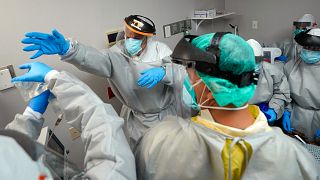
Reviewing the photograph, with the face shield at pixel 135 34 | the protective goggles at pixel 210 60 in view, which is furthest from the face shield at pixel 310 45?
the protective goggles at pixel 210 60

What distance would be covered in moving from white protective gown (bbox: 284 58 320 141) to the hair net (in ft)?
4.63

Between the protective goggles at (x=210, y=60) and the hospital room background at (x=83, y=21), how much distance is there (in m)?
1.09

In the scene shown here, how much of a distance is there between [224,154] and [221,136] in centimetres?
5

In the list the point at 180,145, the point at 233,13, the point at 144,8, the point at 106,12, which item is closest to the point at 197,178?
the point at 180,145

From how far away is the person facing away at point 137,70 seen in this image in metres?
1.54

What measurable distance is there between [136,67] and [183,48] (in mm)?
866

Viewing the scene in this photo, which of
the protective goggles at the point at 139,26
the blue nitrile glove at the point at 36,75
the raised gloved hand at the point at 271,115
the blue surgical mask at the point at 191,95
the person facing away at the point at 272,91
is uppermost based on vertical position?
the protective goggles at the point at 139,26

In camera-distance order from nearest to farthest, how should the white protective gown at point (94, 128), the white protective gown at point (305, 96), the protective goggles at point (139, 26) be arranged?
the white protective gown at point (94, 128)
the protective goggles at point (139, 26)
the white protective gown at point (305, 96)

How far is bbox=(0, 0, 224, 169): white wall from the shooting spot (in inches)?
56.3

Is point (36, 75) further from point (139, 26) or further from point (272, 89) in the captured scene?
point (272, 89)

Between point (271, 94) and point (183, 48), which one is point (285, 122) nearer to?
point (271, 94)

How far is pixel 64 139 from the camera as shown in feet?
5.86

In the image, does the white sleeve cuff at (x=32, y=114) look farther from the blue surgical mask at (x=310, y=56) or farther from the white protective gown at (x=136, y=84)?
the blue surgical mask at (x=310, y=56)

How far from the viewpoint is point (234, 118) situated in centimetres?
83
